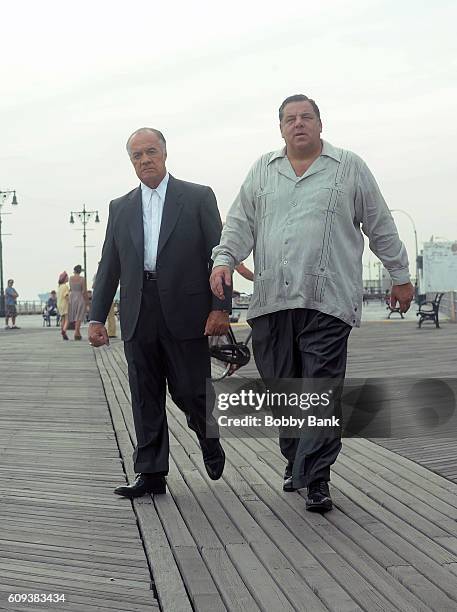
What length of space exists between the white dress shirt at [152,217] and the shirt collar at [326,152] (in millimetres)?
590

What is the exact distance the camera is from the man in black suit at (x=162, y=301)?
5.08 meters

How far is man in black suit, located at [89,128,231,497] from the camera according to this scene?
5.08 m

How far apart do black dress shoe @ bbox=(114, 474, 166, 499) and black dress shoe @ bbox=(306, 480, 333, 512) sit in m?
0.85

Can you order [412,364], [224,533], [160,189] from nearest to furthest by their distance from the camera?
[224,533], [160,189], [412,364]

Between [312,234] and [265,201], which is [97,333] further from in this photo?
[312,234]

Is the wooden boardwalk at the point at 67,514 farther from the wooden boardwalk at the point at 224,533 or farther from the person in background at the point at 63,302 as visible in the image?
the person in background at the point at 63,302

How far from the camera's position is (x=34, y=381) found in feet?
40.4

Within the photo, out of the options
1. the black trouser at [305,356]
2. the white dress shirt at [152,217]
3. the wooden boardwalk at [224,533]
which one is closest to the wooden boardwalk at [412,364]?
the wooden boardwalk at [224,533]

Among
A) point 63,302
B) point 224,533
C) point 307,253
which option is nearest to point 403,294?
point 307,253

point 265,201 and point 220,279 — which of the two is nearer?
point 220,279

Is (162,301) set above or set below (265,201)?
below

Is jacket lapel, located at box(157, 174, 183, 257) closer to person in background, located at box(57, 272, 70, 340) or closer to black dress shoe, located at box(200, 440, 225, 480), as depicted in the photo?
black dress shoe, located at box(200, 440, 225, 480)

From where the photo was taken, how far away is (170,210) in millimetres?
5176

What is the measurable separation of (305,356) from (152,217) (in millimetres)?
1075
